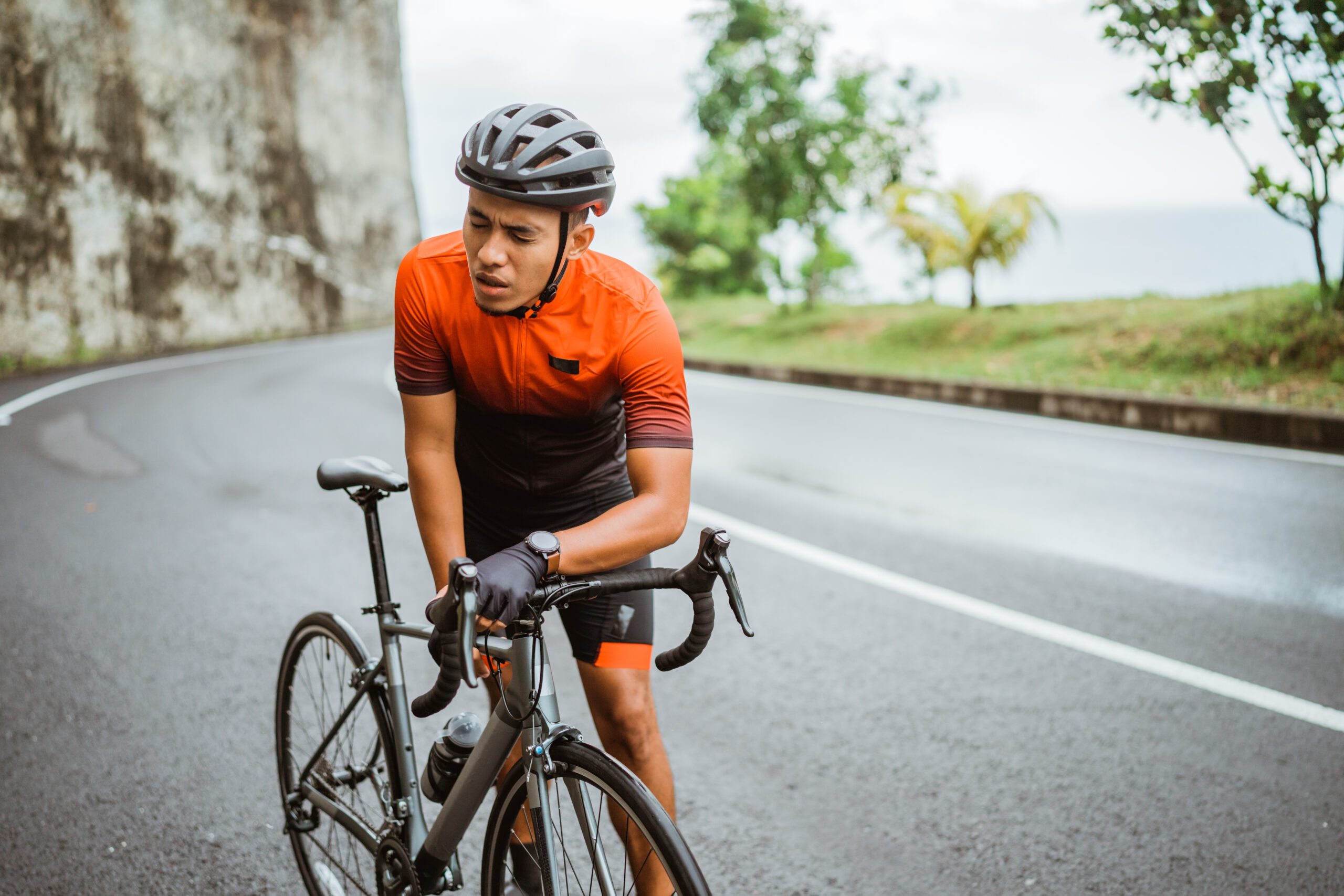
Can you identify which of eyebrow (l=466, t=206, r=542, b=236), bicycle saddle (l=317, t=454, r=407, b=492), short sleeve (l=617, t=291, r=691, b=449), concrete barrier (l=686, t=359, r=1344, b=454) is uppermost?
eyebrow (l=466, t=206, r=542, b=236)

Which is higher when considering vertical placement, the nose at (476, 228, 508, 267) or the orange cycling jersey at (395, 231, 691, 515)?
the nose at (476, 228, 508, 267)

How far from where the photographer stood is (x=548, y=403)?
237cm

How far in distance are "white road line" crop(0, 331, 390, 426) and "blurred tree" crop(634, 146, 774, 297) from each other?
76.3 ft

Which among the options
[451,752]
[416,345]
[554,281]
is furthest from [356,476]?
[554,281]

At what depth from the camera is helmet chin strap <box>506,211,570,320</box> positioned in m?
2.13

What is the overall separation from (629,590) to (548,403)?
0.64m

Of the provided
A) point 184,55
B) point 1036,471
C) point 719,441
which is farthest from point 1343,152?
point 184,55

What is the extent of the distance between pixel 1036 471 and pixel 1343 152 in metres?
5.89

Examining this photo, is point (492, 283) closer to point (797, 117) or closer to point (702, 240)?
point (797, 117)

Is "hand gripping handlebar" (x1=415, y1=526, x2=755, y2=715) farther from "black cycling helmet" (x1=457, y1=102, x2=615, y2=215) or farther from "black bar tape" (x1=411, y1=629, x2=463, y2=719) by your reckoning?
"black cycling helmet" (x1=457, y1=102, x2=615, y2=215)

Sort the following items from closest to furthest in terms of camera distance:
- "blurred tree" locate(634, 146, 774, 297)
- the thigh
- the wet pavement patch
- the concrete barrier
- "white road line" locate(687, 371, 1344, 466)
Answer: the thigh, the wet pavement patch, "white road line" locate(687, 371, 1344, 466), the concrete barrier, "blurred tree" locate(634, 146, 774, 297)

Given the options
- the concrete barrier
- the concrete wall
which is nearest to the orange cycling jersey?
the concrete barrier

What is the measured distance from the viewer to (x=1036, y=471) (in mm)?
8625

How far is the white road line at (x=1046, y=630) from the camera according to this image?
Result: 4273mm
